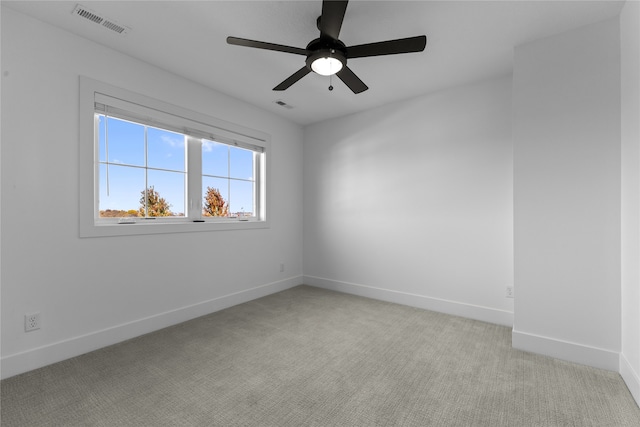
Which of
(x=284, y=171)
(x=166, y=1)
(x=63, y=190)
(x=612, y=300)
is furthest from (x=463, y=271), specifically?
(x=63, y=190)

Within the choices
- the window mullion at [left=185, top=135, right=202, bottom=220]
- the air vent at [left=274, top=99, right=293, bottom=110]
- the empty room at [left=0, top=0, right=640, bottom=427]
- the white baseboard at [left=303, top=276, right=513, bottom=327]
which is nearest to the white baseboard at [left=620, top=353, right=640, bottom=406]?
the empty room at [left=0, top=0, right=640, bottom=427]

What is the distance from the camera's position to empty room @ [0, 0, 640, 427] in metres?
1.83

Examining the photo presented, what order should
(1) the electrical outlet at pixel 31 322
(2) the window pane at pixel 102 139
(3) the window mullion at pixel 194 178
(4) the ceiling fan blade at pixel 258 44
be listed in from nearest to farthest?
(4) the ceiling fan blade at pixel 258 44
(1) the electrical outlet at pixel 31 322
(2) the window pane at pixel 102 139
(3) the window mullion at pixel 194 178

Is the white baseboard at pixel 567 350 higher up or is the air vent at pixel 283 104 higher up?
the air vent at pixel 283 104

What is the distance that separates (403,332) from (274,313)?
139 cm

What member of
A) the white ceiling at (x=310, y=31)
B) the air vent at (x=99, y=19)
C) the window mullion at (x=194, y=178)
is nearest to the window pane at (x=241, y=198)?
the window mullion at (x=194, y=178)

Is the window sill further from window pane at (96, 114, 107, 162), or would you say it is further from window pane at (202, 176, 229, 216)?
window pane at (96, 114, 107, 162)

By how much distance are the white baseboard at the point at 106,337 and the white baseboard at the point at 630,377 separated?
3404 millimetres

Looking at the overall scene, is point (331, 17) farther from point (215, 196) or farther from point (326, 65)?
point (215, 196)

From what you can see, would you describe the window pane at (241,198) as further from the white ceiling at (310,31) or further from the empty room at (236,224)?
the white ceiling at (310,31)

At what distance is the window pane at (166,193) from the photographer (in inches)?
115

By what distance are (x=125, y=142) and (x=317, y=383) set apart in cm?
266

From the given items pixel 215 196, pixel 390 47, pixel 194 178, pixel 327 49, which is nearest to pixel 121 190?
pixel 194 178

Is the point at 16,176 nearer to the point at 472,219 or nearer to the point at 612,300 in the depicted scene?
the point at 472,219
